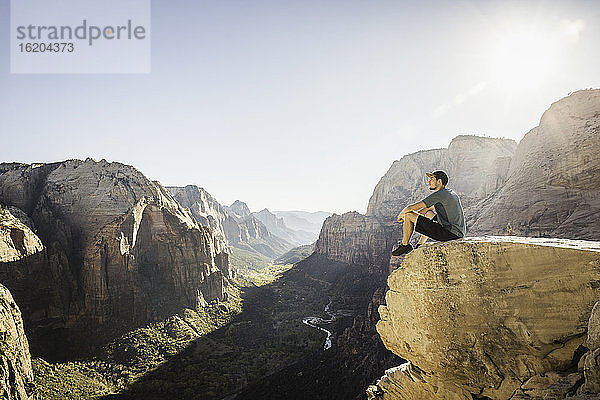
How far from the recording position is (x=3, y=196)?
5522 cm

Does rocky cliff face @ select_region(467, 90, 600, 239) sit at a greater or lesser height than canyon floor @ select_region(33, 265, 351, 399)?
greater

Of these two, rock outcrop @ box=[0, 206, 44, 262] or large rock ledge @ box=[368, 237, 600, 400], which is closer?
large rock ledge @ box=[368, 237, 600, 400]

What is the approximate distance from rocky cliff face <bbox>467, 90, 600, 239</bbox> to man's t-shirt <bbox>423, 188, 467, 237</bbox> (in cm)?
2136

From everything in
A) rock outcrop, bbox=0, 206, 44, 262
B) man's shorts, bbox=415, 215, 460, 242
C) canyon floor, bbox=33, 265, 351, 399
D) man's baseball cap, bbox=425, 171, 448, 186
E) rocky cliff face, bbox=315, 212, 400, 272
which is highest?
man's baseball cap, bbox=425, 171, 448, 186

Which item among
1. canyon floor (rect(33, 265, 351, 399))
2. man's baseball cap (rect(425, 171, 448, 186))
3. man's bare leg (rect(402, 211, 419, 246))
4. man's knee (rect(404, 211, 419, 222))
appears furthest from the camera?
canyon floor (rect(33, 265, 351, 399))

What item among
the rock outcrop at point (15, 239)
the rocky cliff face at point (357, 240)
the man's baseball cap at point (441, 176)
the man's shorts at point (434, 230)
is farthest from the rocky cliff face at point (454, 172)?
the rock outcrop at point (15, 239)

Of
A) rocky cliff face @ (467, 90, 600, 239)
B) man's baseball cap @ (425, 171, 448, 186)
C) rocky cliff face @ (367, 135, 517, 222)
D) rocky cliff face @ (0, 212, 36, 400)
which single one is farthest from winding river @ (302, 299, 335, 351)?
man's baseball cap @ (425, 171, 448, 186)

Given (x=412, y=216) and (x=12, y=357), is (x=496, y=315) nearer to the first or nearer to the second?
(x=412, y=216)

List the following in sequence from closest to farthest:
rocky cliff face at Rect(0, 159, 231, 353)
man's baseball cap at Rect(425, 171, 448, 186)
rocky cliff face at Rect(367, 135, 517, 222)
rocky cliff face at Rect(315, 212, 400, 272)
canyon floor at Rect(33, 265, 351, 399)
A: man's baseball cap at Rect(425, 171, 448, 186)
canyon floor at Rect(33, 265, 351, 399)
rocky cliff face at Rect(0, 159, 231, 353)
rocky cliff face at Rect(367, 135, 517, 222)
rocky cliff face at Rect(315, 212, 400, 272)

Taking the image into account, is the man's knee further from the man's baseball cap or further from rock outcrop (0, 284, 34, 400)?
rock outcrop (0, 284, 34, 400)

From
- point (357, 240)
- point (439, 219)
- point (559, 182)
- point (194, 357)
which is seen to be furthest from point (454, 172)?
point (439, 219)

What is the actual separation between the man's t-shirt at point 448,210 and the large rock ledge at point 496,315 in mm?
619

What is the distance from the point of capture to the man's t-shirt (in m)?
8.66

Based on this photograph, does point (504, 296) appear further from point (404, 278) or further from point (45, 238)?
point (45, 238)
